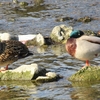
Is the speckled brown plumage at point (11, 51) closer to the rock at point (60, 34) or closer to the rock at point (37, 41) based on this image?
the rock at point (37, 41)

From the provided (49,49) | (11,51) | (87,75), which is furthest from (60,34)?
(87,75)

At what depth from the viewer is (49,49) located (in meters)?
11.4

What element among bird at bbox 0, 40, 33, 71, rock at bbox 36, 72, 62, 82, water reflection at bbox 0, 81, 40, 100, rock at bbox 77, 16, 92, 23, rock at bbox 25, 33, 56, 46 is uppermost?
bird at bbox 0, 40, 33, 71

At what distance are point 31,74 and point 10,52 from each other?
87cm

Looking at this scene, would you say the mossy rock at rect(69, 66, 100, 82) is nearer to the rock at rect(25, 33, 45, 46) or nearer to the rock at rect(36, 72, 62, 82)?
the rock at rect(36, 72, 62, 82)

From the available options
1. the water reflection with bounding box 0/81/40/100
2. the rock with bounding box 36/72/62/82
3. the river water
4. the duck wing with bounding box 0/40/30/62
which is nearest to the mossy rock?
the river water

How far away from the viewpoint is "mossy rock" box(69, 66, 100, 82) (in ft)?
26.9

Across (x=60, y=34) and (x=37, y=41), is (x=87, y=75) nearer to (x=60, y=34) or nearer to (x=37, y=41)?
(x=37, y=41)

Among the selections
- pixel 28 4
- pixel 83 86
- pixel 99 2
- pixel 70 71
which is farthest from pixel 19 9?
pixel 83 86

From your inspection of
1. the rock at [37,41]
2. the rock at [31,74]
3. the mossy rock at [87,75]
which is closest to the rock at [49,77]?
the rock at [31,74]

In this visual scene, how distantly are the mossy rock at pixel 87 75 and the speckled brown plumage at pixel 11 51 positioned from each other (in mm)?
1354

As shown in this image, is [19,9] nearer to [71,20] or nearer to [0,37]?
[71,20]

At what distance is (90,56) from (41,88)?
48.7 inches

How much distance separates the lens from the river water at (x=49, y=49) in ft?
24.9
